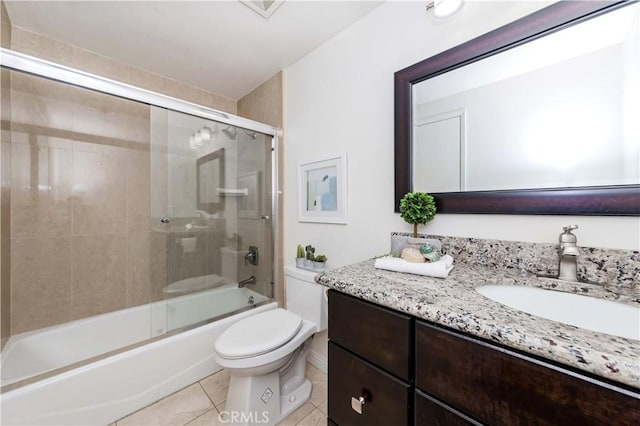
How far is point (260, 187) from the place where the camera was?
7.02 feet

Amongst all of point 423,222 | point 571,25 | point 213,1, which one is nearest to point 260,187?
point 213,1

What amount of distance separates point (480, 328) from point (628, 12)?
1.09 m

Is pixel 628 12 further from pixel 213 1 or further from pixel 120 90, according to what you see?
pixel 120 90

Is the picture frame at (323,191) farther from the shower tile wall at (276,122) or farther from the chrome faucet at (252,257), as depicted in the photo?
the chrome faucet at (252,257)

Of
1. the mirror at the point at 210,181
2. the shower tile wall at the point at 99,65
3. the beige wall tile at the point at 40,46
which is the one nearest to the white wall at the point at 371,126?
the mirror at the point at 210,181

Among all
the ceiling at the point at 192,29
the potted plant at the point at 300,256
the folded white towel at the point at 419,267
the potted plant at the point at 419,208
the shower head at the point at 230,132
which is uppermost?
the ceiling at the point at 192,29

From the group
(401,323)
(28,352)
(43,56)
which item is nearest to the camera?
(401,323)

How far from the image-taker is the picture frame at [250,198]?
214cm

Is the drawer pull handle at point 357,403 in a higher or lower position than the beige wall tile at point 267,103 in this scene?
lower

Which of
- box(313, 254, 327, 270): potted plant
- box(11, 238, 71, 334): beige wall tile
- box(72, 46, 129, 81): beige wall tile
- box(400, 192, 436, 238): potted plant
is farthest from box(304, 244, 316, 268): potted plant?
box(72, 46, 129, 81): beige wall tile

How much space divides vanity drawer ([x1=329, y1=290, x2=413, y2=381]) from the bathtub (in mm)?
1259

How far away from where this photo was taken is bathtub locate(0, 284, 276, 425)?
115 centimetres

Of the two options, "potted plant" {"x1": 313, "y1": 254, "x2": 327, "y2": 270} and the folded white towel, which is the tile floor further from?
the folded white towel

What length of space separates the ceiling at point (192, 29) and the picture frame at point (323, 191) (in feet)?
2.71
